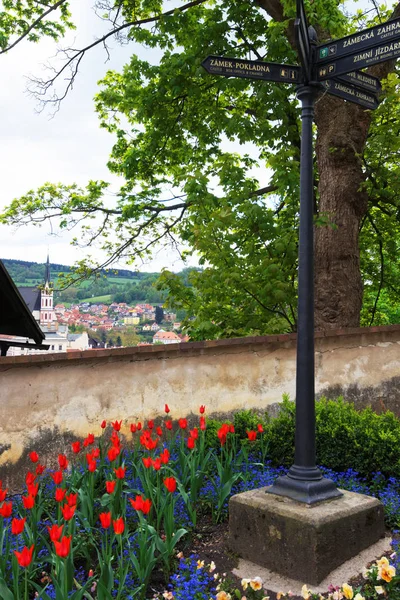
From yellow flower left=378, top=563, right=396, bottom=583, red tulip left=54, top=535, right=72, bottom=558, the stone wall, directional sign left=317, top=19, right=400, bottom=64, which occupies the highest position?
directional sign left=317, top=19, right=400, bottom=64

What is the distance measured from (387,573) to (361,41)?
3.25 meters

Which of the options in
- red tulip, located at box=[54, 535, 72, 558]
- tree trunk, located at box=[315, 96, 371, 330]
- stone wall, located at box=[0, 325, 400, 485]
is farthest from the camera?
tree trunk, located at box=[315, 96, 371, 330]

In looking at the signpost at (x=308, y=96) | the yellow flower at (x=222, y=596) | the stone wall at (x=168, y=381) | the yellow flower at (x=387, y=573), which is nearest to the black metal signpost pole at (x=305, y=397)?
the signpost at (x=308, y=96)

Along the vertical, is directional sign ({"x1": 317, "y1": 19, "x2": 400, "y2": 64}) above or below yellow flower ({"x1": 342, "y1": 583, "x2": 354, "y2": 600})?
above

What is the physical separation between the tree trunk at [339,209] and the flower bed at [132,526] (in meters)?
4.10

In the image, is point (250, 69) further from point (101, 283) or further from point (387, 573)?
point (101, 283)

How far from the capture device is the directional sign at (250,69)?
158 inches

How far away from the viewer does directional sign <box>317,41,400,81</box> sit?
12.1 ft

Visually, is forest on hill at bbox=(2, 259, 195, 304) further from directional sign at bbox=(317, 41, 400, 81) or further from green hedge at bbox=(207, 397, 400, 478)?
directional sign at bbox=(317, 41, 400, 81)

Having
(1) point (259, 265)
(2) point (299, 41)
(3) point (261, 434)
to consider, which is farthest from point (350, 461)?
(1) point (259, 265)

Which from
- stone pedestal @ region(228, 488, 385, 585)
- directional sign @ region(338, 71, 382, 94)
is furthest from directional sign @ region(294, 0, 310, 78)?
stone pedestal @ region(228, 488, 385, 585)

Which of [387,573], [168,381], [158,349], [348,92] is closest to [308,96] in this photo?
[348,92]

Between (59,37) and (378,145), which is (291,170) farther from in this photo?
(59,37)

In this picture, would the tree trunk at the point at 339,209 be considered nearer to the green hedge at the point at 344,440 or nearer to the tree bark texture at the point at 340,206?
the tree bark texture at the point at 340,206
